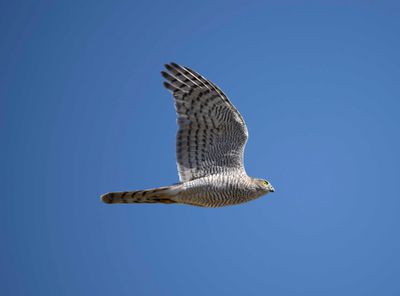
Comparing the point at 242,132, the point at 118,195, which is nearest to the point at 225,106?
the point at 242,132

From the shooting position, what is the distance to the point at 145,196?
28.9 feet

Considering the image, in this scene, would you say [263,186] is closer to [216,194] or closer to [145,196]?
[216,194]

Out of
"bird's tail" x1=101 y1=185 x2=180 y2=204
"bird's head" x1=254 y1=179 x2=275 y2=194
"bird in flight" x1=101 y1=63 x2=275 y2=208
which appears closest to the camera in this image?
"bird's tail" x1=101 y1=185 x2=180 y2=204

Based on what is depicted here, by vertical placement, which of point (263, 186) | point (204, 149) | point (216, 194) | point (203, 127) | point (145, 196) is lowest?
point (145, 196)

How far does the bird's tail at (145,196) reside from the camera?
8.74 metres

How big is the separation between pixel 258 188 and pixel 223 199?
2.72 ft

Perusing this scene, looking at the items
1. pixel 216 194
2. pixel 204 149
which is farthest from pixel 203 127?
pixel 216 194

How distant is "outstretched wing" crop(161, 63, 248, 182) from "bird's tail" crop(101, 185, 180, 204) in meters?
0.47

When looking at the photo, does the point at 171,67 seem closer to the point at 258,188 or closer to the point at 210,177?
the point at 210,177

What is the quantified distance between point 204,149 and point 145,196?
5.22ft

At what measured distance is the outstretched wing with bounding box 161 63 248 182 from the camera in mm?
9086

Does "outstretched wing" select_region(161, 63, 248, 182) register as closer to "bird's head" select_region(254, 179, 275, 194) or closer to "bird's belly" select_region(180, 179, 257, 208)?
"bird's belly" select_region(180, 179, 257, 208)

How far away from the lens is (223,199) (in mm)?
9219

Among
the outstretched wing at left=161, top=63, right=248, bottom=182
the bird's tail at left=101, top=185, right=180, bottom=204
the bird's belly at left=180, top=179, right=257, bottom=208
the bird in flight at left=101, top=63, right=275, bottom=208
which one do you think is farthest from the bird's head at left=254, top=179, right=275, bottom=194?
the bird's tail at left=101, top=185, right=180, bottom=204
